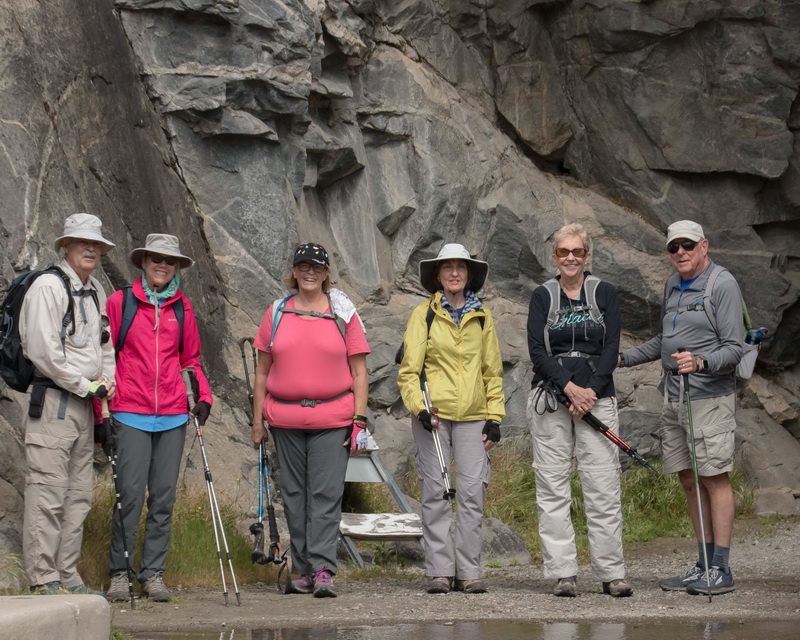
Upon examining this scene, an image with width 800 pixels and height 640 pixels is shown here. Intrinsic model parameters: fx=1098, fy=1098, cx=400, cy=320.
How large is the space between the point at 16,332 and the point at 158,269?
1.04m

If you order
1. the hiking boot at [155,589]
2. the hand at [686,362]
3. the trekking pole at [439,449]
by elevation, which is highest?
the hand at [686,362]

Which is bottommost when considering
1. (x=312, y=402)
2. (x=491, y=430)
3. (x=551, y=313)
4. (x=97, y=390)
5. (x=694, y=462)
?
(x=694, y=462)

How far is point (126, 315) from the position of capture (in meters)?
7.27

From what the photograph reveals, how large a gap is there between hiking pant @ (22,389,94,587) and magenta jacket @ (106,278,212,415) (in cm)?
38

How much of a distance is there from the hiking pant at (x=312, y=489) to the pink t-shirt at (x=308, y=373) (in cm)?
12

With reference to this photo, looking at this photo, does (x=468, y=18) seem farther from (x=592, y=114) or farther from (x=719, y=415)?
(x=719, y=415)

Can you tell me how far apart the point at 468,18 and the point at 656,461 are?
6248mm

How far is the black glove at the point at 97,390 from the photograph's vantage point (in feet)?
22.2

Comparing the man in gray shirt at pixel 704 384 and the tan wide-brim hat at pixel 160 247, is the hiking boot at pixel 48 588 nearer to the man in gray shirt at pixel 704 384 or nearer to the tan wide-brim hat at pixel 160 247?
the tan wide-brim hat at pixel 160 247

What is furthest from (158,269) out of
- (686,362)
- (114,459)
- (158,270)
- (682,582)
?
(682,582)

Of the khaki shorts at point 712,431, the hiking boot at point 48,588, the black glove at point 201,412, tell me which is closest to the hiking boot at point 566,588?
the khaki shorts at point 712,431

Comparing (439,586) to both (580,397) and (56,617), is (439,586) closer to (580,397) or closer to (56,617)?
(580,397)

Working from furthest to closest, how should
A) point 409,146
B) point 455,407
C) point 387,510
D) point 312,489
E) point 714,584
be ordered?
point 409,146
point 387,510
point 455,407
point 312,489
point 714,584

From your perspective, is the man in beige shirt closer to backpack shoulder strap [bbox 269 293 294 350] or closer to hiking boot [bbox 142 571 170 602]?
hiking boot [bbox 142 571 170 602]
